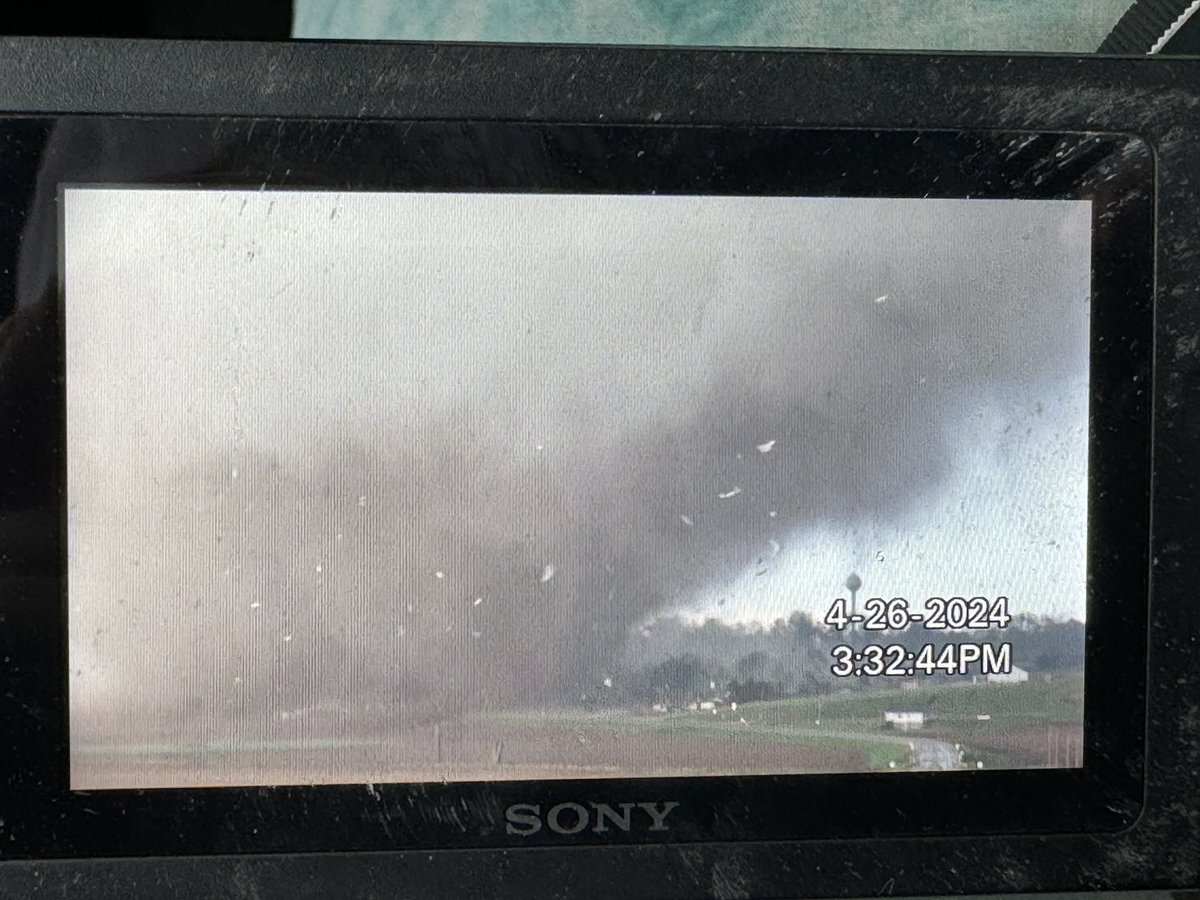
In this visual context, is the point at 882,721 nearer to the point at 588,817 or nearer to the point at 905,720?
the point at 905,720

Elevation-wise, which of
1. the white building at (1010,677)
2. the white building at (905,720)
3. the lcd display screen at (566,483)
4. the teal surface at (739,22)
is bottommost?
the white building at (905,720)

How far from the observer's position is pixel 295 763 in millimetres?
474

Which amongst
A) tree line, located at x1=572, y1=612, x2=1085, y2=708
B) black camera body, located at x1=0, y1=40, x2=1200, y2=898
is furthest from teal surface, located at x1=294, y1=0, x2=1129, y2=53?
tree line, located at x1=572, y1=612, x2=1085, y2=708

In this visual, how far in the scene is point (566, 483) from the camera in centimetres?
47

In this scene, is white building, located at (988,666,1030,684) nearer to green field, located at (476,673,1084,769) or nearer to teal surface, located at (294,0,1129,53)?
green field, located at (476,673,1084,769)

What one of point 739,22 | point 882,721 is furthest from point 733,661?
point 739,22

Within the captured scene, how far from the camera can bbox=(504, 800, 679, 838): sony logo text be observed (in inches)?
19.2

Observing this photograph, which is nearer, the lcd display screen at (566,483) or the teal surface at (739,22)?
the lcd display screen at (566,483)

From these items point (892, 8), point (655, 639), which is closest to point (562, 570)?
point (655, 639)

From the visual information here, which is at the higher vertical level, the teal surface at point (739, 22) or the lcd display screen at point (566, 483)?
the teal surface at point (739, 22)

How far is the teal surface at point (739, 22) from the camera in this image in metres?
0.56

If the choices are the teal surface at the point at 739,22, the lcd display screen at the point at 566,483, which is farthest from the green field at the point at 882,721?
the teal surface at the point at 739,22

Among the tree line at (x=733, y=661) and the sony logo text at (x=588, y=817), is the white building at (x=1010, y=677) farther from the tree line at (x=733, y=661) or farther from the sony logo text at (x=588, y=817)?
the sony logo text at (x=588, y=817)

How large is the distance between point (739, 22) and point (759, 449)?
0.91 ft
